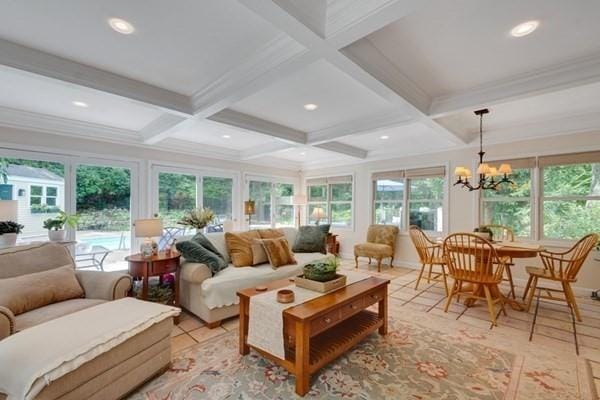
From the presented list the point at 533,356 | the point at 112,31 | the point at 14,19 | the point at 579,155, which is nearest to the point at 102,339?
the point at 112,31

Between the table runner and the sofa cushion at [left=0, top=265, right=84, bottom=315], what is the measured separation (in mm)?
1526

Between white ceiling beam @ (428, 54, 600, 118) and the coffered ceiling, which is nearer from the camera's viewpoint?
the coffered ceiling

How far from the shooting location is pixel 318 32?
1.84 meters

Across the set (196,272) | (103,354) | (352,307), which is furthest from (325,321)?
(196,272)

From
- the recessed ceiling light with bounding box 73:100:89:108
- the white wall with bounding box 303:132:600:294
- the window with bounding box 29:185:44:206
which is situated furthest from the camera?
the white wall with bounding box 303:132:600:294

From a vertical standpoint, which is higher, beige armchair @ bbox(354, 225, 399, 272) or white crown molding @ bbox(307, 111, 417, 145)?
white crown molding @ bbox(307, 111, 417, 145)

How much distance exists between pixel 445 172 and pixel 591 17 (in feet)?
11.3

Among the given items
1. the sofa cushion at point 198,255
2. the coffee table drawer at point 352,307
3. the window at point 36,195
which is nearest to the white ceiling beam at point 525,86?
the coffee table drawer at point 352,307

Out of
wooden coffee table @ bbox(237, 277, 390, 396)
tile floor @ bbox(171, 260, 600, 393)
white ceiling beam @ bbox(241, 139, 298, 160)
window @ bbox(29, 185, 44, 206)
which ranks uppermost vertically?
white ceiling beam @ bbox(241, 139, 298, 160)

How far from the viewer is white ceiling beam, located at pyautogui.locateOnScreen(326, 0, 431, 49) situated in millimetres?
1592

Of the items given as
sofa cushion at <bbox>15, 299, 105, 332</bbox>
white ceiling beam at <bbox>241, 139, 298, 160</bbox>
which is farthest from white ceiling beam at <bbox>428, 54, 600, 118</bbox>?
sofa cushion at <bbox>15, 299, 105, 332</bbox>

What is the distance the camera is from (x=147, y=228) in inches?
119

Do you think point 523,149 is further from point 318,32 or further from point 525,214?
point 318,32

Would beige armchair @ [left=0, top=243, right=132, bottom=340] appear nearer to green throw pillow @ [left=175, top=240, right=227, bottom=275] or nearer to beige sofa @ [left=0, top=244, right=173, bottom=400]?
beige sofa @ [left=0, top=244, right=173, bottom=400]
